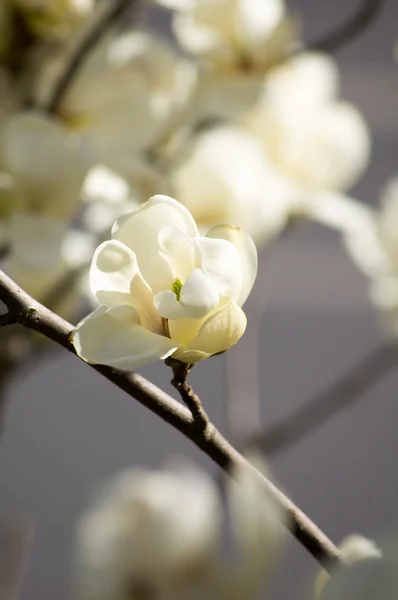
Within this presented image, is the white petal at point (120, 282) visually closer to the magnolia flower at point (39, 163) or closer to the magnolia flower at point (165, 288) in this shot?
the magnolia flower at point (165, 288)

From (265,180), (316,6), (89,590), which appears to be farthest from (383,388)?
(89,590)

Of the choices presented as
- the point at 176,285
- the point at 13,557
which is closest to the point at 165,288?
the point at 176,285

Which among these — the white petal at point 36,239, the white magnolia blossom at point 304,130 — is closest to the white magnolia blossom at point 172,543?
the white petal at point 36,239

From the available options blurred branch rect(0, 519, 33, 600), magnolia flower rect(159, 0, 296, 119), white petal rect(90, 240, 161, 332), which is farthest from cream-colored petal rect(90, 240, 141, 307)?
magnolia flower rect(159, 0, 296, 119)

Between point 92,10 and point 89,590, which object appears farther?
point 92,10

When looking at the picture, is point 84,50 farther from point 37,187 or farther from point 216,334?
point 216,334

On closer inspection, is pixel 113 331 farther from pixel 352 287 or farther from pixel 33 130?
pixel 352 287
